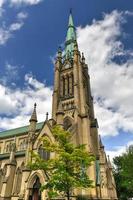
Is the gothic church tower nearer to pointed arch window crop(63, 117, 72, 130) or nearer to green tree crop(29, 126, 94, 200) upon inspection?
pointed arch window crop(63, 117, 72, 130)

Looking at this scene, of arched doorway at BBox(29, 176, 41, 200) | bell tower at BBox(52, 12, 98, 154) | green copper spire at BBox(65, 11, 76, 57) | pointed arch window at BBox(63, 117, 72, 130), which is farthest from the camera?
green copper spire at BBox(65, 11, 76, 57)

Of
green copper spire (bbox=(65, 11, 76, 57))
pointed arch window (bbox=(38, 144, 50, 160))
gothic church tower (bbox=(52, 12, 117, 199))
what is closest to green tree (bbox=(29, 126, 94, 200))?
pointed arch window (bbox=(38, 144, 50, 160))

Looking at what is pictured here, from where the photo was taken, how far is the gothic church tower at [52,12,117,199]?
3659 centimetres

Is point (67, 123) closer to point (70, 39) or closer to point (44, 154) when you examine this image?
point (44, 154)

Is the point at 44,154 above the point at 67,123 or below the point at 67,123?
below

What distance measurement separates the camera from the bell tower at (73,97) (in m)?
39.5

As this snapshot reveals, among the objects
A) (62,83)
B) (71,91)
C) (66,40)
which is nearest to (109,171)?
(71,91)

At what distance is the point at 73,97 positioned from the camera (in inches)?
1815

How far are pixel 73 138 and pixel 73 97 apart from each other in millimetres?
12053

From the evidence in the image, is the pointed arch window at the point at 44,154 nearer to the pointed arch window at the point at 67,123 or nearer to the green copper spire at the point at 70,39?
the pointed arch window at the point at 67,123

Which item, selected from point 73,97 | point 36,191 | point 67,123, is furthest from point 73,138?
point 73,97

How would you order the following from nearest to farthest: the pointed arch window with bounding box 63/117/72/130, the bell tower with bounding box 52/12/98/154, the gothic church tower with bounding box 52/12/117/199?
the gothic church tower with bounding box 52/12/117/199 < the bell tower with bounding box 52/12/98/154 < the pointed arch window with bounding box 63/117/72/130

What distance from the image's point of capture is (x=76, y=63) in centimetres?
5091

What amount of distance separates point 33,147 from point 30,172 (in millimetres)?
4591
